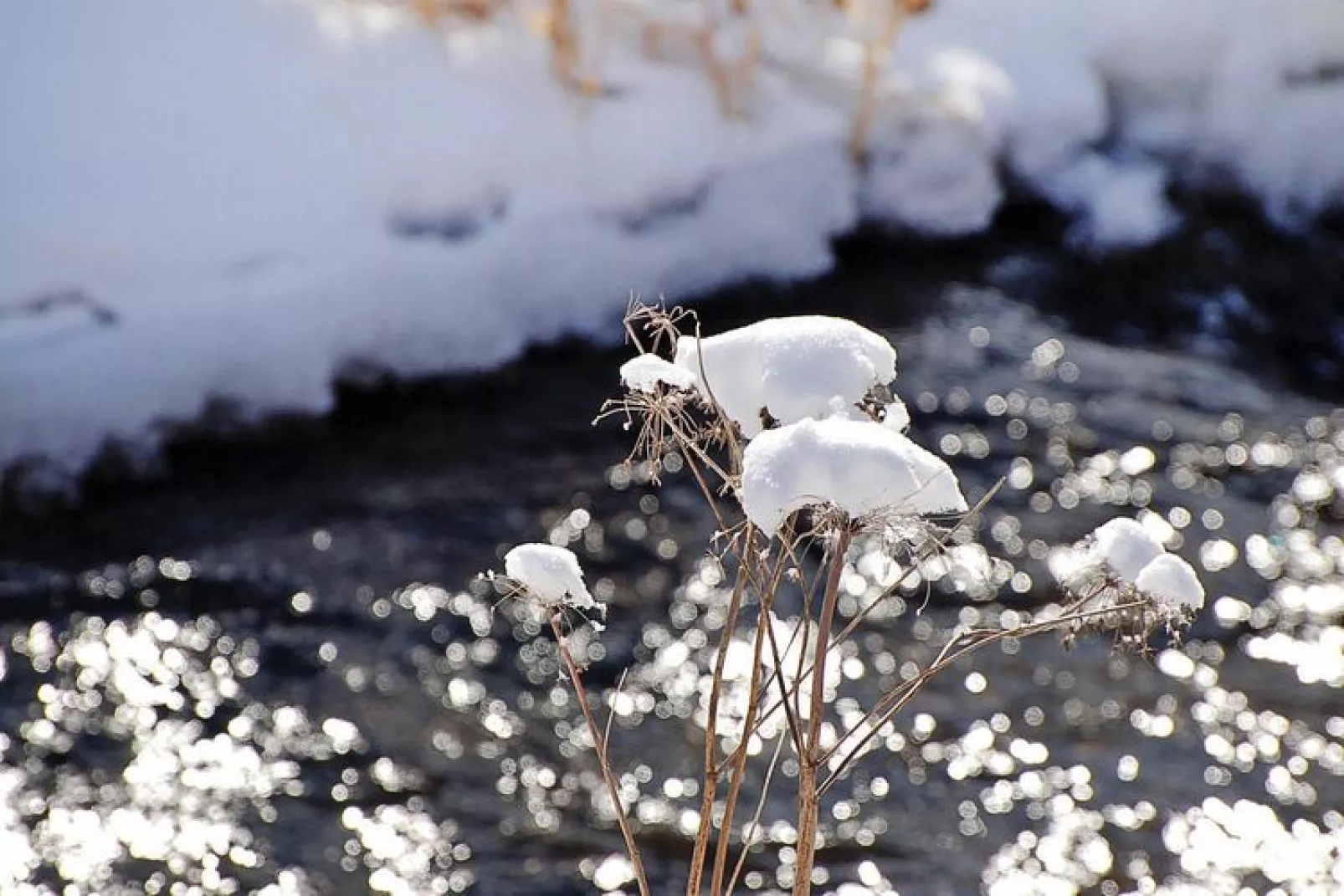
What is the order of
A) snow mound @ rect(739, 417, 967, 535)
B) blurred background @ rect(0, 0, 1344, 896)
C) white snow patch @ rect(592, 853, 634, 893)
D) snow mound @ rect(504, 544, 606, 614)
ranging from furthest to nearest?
blurred background @ rect(0, 0, 1344, 896) → white snow patch @ rect(592, 853, 634, 893) → snow mound @ rect(504, 544, 606, 614) → snow mound @ rect(739, 417, 967, 535)

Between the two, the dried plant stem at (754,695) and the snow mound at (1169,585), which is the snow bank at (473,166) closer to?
the dried plant stem at (754,695)

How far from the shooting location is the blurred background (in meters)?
2.85

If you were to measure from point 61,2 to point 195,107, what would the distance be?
57 centimetres

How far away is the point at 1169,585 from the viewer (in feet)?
3.86

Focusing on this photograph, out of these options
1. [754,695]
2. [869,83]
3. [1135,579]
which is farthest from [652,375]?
[869,83]

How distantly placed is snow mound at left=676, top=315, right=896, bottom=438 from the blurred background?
139cm

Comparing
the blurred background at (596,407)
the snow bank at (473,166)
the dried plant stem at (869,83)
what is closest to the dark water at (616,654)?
the blurred background at (596,407)

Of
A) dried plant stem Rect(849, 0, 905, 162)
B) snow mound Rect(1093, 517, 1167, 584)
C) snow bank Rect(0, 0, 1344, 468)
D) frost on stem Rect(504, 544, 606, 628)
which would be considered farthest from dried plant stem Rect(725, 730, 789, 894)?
dried plant stem Rect(849, 0, 905, 162)

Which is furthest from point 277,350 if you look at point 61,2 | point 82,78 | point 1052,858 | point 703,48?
point 1052,858

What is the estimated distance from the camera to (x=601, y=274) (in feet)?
14.1

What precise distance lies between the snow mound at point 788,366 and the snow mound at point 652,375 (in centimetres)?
2

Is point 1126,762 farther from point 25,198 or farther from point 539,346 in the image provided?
point 25,198

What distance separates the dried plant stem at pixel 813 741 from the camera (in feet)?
3.73

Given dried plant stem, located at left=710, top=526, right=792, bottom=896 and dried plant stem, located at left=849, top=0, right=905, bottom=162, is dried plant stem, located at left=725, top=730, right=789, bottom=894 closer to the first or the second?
dried plant stem, located at left=710, top=526, right=792, bottom=896
